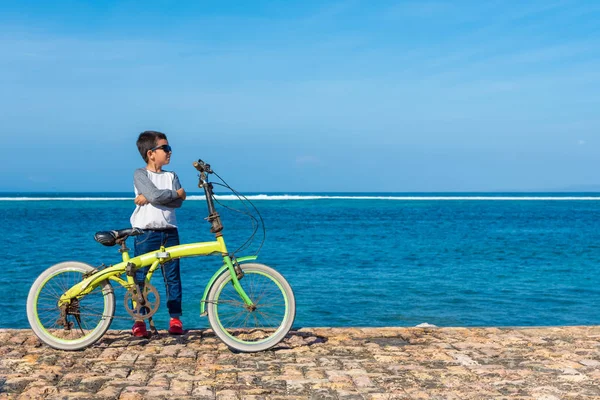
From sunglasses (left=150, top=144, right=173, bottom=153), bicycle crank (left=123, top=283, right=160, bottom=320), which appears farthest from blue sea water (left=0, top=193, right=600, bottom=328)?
sunglasses (left=150, top=144, right=173, bottom=153)

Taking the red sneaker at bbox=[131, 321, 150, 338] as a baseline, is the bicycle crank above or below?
above

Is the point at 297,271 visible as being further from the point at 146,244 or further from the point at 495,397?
the point at 495,397

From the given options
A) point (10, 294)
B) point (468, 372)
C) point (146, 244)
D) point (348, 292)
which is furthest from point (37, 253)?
point (468, 372)

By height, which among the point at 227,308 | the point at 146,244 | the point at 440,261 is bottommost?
the point at 440,261

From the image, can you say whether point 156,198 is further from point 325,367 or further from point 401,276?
point 401,276

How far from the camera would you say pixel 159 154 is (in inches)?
252

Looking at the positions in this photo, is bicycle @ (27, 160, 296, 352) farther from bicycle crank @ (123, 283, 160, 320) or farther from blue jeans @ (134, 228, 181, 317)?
blue jeans @ (134, 228, 181, 317)

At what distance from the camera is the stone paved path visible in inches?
186

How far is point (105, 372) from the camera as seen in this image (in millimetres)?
5254

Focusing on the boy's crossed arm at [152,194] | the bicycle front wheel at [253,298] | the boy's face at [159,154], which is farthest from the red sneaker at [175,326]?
the boy's face at [159,154]

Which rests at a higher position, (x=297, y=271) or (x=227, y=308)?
(x=227, y=308)

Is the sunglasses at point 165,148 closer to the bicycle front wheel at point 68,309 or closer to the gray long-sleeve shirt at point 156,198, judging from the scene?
the gray long-sleeve shirt at point 156,198

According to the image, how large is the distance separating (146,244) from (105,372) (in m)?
1.47

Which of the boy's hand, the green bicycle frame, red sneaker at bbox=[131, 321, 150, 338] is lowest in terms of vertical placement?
red sneaker at bbox=[131, 321, 150, 338]
